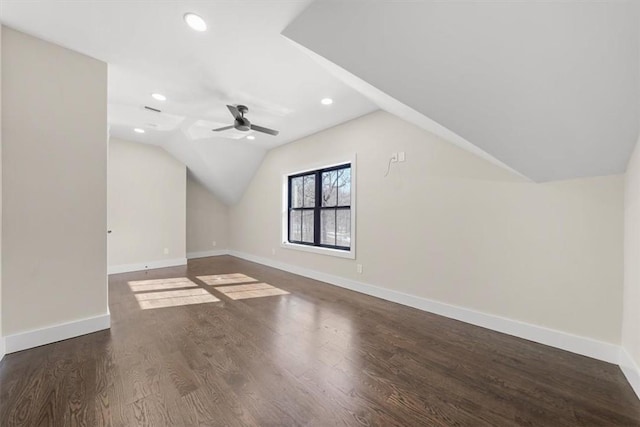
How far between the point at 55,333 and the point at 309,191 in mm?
3847

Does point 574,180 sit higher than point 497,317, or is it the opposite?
point 574,180

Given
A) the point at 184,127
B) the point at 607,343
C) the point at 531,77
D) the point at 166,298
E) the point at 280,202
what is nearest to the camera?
the point at 531,77

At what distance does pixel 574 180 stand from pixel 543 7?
1.61 metres

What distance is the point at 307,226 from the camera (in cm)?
511

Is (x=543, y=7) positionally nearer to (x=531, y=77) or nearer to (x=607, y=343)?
(x=531, y=77)

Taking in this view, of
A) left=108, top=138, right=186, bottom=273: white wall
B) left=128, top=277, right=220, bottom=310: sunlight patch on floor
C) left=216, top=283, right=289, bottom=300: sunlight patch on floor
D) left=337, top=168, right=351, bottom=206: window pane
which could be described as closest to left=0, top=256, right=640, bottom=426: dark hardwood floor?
left=128, top=277, right=220, bottom=310: sunlight patch on floor

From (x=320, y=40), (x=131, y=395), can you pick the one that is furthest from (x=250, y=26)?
(x=131, y=395)

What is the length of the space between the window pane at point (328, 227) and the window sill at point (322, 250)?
201 mm

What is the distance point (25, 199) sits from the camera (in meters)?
2.16

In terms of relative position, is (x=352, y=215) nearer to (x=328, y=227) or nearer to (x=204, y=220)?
(x=328, y=227)

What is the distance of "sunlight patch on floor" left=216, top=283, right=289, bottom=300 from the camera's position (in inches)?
141

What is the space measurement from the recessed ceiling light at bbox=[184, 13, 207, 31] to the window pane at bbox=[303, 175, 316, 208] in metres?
3.13

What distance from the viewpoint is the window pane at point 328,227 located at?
4566 millimetres

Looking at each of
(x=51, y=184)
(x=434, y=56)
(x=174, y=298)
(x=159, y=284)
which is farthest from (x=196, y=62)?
(x=159, y=284)
